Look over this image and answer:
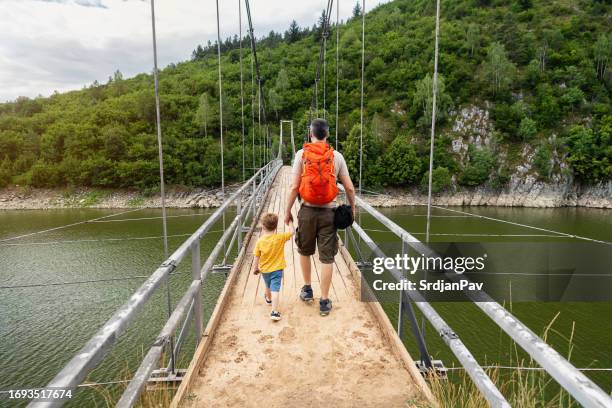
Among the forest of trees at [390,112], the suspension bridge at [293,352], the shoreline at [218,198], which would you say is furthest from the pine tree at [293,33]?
the suspension bridge at [293,352]

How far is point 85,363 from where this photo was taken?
0.99 meters

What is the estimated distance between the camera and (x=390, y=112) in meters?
49.4

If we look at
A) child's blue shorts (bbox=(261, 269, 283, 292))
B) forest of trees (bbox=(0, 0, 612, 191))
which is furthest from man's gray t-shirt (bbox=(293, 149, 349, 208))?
forest of trees (bbox=(0, 0, 612, 191))

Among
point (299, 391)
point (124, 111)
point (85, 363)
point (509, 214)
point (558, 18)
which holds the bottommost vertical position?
point (509, 214)

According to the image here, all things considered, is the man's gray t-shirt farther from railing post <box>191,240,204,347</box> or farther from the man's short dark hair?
railing post <box>191,240,204,347</box>

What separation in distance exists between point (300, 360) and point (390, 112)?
50.6m

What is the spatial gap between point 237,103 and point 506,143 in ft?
130

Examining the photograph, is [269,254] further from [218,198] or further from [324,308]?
[218,198]

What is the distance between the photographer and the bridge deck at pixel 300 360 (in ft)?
6.25

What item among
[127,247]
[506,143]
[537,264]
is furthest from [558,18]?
[127,247]

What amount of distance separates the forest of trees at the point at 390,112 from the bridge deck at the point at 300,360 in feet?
93.8

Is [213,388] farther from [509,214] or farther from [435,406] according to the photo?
[509,214]

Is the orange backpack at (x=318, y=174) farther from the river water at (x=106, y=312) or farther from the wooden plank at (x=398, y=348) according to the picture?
the river water at (x=106, y=312)

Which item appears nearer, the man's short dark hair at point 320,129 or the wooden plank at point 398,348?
the wooden plank at point 398,348
